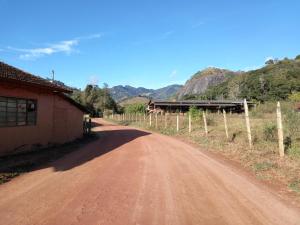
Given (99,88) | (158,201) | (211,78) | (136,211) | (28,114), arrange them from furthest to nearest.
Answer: (211,78)
(99,88)
(28,114)
(158,201)
(136,211)

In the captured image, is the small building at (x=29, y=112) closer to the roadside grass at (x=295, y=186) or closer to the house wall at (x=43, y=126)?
the house wall at (x=43, y=126)

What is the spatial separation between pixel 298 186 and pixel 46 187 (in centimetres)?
670

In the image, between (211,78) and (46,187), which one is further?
(211,78)

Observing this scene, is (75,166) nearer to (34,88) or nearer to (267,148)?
(34,88)

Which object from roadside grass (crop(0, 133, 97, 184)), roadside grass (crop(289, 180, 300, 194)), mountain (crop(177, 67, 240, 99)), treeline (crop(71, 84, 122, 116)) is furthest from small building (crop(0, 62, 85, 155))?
mountain (crop(177, 67, 240, 99))

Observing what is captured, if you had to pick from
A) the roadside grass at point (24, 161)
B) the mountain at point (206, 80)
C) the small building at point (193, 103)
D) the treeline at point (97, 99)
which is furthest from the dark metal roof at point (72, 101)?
the mountain at point (206, 80)

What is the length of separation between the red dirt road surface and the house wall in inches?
155

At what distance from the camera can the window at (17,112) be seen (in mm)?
13789

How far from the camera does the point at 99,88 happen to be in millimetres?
104125

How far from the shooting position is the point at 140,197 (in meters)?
7.15

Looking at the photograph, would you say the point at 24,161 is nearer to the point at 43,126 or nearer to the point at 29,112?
the point at 29,112

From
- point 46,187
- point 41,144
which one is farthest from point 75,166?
point 41,144

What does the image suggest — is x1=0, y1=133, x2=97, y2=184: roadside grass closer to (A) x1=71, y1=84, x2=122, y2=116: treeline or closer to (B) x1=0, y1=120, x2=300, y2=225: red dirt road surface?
(B) x1=0, y1=120, x2=300, y2=225: red dirt road surface

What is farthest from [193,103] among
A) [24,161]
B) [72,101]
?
[24,161]
